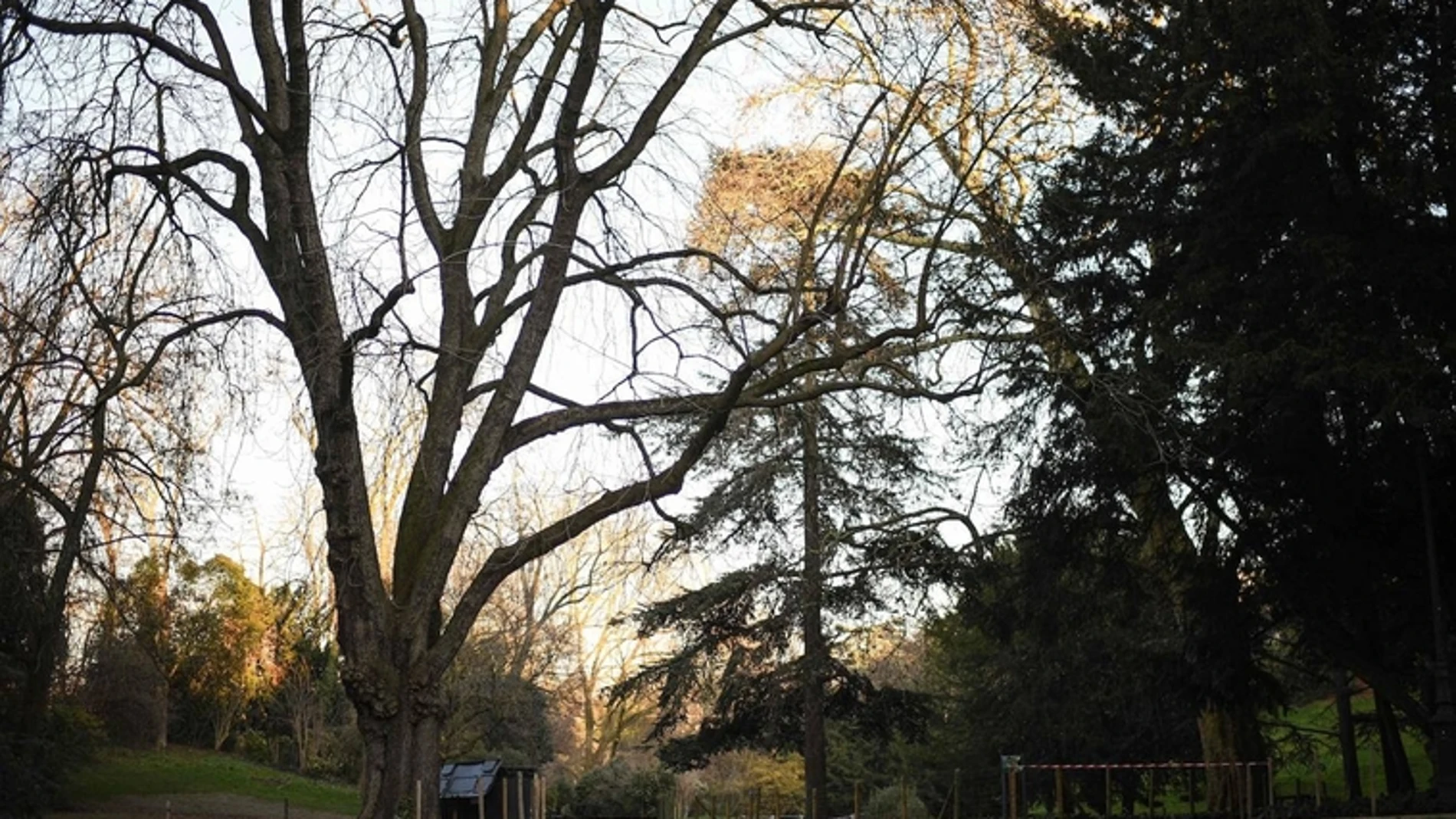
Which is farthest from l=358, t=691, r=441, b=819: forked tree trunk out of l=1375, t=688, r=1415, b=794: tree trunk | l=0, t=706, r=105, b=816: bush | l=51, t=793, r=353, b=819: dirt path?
l=51, t=793, r=353, b=819: dirt path

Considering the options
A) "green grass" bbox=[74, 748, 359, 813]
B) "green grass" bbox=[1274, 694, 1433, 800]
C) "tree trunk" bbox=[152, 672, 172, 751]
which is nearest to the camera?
"green grass" bbox=[1274, 694, 1433, 800]

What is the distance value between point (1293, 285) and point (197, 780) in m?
26.2

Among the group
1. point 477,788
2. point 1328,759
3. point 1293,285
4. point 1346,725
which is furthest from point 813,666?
point 1328,759

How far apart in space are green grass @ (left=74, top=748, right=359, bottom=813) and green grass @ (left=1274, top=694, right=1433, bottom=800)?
18560 millimetres

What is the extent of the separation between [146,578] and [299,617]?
1235 cm

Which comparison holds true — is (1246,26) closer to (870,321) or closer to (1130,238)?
(1130,238)

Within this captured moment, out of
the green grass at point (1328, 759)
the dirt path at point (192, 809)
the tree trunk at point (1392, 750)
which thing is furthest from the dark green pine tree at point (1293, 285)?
the dirt path at point (192, 809)

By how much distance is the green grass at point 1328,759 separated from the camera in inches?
1112

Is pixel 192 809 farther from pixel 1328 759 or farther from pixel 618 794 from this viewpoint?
pixel 1328 759

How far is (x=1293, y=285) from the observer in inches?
630

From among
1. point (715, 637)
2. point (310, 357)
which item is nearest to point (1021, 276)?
point (310, 357)

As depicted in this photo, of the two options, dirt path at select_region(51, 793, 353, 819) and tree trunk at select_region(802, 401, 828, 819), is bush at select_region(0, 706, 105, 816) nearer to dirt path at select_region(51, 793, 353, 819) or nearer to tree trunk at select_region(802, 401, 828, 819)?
dirt path at select_region(51, 793, 353, 819)

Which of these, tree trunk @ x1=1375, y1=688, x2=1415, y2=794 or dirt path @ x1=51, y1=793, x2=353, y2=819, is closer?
tree trunk @ x1=1375, y1=688, x2=1415, y2=794

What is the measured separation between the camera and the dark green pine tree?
15.1 m
